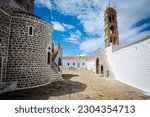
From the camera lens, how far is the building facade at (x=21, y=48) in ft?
27.5

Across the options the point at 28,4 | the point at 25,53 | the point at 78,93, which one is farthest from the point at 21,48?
the point at 28,4

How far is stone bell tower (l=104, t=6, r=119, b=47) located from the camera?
2097 centimetres

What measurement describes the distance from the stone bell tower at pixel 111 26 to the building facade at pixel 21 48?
14.2 meters

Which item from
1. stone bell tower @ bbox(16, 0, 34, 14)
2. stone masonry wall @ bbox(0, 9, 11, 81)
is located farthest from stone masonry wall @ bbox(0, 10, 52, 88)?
stone bell tower @ bbox(16, 0, 34, 14)

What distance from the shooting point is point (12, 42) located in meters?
8.91

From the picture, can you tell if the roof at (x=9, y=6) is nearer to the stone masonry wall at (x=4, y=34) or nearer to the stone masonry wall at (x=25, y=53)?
the stone masonry wall at (x=4, y=34)

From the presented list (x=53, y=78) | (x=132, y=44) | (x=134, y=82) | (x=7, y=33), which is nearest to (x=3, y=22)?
(x=7, y=33)

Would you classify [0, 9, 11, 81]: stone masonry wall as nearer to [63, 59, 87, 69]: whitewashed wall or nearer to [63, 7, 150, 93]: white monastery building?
[63, 7, 150, 93]: white monastery building

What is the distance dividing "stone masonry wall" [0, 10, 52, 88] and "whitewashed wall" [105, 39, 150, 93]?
8783 mm

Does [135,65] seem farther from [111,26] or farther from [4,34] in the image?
[111,26]

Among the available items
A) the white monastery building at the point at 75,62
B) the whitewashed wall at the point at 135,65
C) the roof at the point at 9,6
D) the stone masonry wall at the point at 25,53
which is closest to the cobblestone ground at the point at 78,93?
the whitewashed wall at the point at 135,65

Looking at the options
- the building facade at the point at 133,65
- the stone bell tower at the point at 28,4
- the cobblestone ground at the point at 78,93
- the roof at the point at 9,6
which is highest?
the stone bell tower at the point at 28,4

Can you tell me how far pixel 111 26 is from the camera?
2159cm

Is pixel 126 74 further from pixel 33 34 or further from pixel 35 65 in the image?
pixel 33 34
